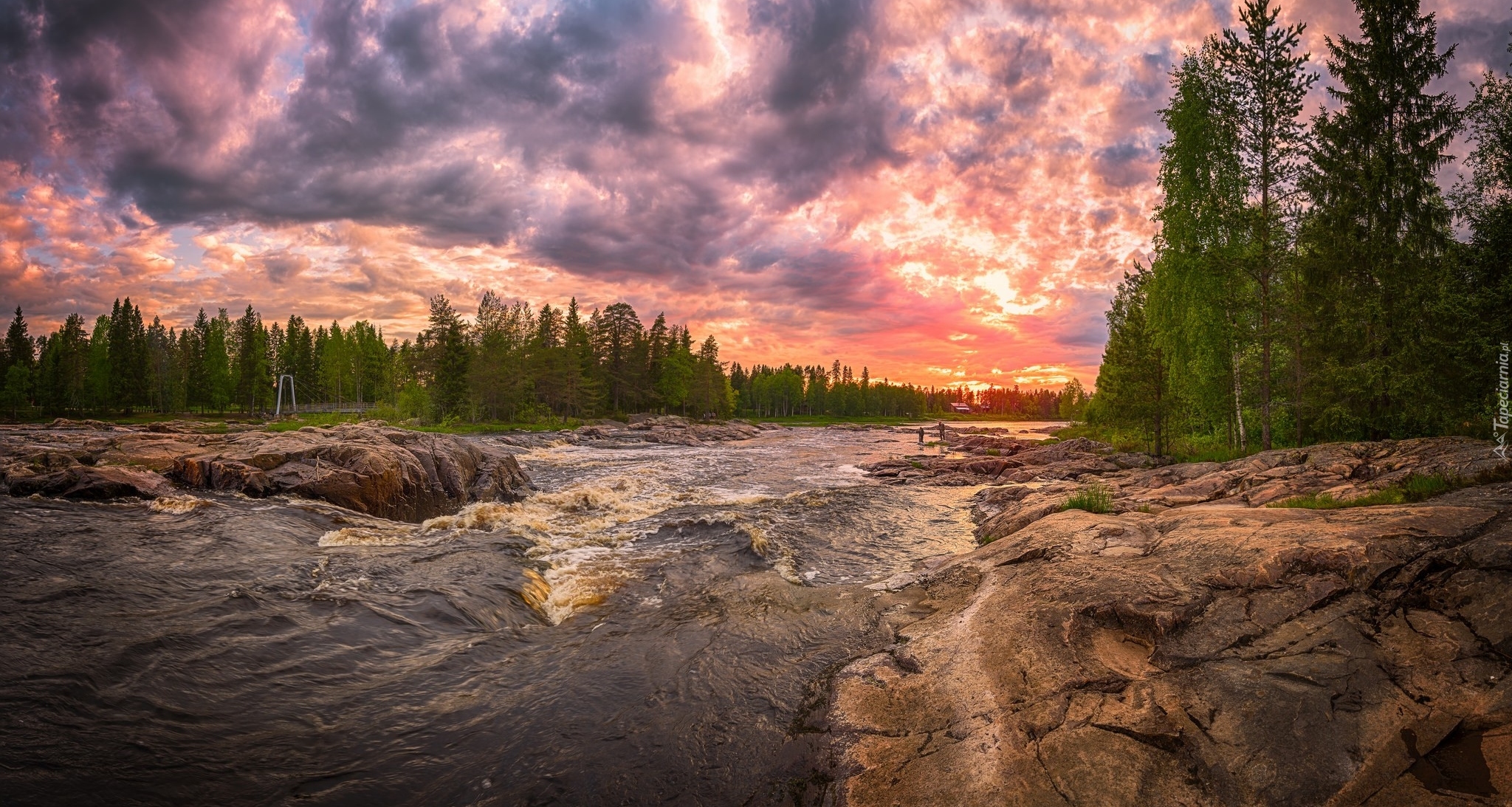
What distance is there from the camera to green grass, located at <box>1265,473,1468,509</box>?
8.09 m

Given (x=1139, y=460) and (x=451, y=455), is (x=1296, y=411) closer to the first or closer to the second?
(x=1139, y=460)

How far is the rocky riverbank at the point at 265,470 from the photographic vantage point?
39.7 feet

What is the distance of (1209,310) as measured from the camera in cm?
2358

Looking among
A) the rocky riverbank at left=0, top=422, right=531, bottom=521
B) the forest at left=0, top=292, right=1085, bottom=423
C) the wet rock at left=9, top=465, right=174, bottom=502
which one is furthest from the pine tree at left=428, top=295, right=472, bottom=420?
the wet rock at left=9, top=465, right=174, bottom=502

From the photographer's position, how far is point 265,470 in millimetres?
14734

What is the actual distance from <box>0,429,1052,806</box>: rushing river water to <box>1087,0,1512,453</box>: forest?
1371 centimetres

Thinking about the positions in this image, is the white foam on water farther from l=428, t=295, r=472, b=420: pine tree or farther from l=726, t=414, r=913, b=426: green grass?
l=726, t=414, r=913, b=426: green grass

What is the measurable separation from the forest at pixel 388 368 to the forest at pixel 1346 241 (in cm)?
6076

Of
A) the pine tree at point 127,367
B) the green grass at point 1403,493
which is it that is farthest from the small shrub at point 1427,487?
the pine tree at point 127,367

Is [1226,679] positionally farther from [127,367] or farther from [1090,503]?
[127,367]

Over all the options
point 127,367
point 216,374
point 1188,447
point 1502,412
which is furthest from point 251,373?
point 1502,412

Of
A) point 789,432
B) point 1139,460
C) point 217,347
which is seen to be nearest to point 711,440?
point 789,432

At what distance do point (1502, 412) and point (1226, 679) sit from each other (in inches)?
559

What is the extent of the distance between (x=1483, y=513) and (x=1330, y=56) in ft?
66.5
